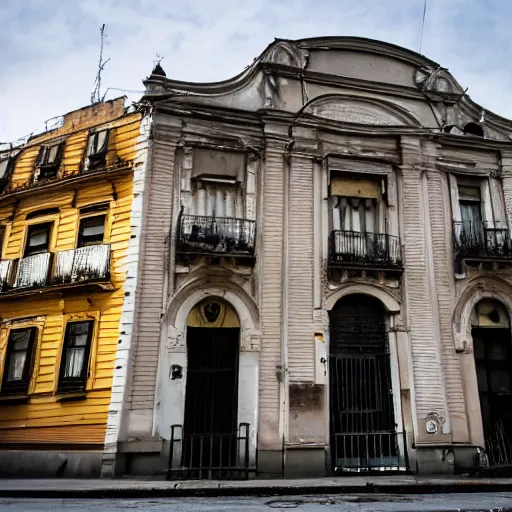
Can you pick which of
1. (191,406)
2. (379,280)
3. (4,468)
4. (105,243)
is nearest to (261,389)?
(191,406)

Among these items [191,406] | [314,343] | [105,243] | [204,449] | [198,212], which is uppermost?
[198,212]

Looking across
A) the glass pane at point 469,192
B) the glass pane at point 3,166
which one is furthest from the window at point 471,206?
the glass pane at point 3,166

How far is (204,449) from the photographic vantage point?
12.1 metres

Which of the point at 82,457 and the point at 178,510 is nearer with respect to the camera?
the point at 178,510

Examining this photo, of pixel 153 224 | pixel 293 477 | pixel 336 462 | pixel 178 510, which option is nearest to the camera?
pixel 178 510

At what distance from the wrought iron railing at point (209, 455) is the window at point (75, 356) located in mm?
2627

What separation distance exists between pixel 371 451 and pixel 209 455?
148 inches

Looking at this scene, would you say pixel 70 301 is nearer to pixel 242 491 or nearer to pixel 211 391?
pixel 211 391

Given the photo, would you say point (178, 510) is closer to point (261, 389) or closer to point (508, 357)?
point (261, 389)

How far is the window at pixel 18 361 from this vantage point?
44.1 feet

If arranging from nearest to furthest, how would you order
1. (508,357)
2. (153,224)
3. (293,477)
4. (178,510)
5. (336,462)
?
(178,510) < (293,477) < (336,462) < (153,224) < (508,357)

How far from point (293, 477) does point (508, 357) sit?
6749 millimetres

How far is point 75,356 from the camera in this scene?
13055mm

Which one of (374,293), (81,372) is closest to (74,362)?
(81,372)
